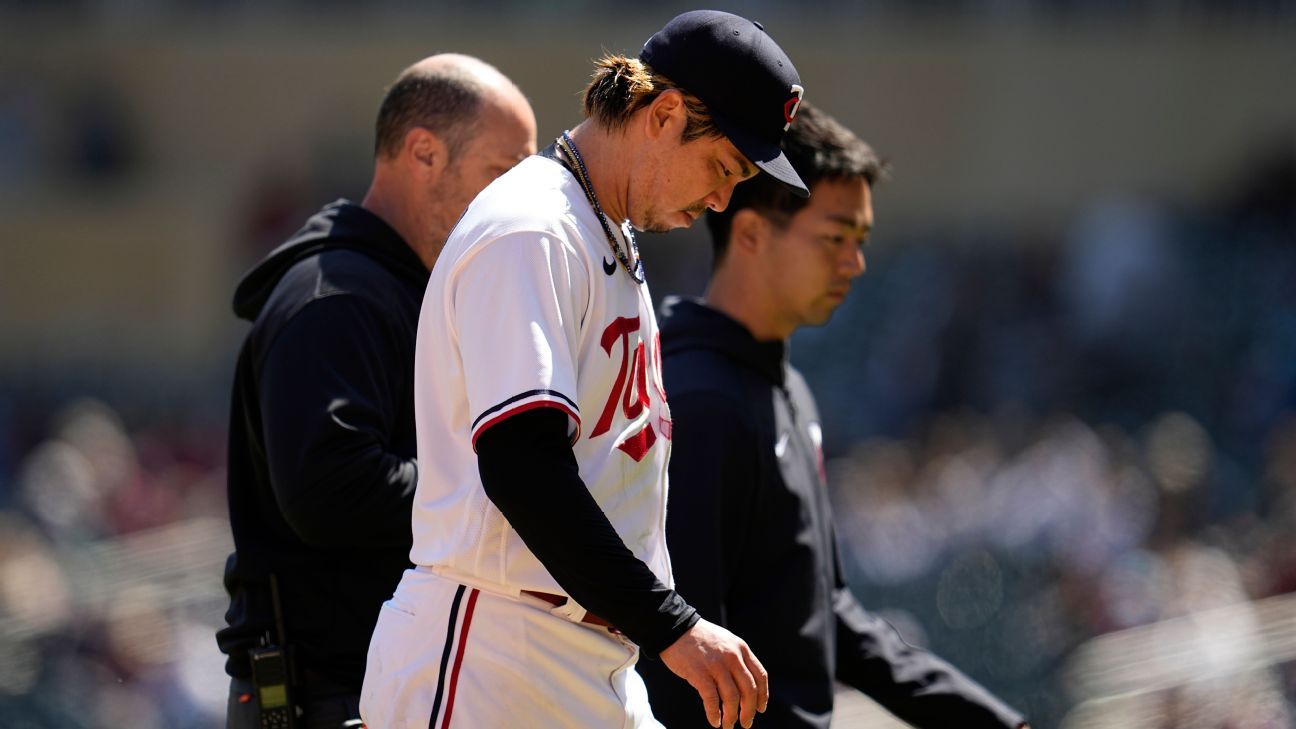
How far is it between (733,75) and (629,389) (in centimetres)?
47

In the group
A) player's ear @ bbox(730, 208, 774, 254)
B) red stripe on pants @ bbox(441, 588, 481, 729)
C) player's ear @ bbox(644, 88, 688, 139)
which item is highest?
player's ear @ bbox(644, 88, 688, 139)

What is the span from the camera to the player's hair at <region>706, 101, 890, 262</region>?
3.55 meters

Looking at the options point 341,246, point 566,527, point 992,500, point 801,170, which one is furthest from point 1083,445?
point 566,527

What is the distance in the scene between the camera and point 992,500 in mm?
9789

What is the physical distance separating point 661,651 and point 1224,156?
2337 cm

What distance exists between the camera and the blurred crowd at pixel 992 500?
7.30 metres

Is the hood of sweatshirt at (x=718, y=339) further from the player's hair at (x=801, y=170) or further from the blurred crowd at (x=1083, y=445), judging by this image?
the blurred crowd at (x=1083, y=445)

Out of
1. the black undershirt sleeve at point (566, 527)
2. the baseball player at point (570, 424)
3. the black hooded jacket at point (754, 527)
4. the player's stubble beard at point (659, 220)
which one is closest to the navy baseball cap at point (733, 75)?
the baseball player at point (570, 424)

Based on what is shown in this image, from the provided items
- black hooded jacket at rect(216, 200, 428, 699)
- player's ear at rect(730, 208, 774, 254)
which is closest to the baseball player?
black hooded jacket at rect(216, 200, 428, 699)

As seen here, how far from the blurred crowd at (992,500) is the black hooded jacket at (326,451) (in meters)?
3.97

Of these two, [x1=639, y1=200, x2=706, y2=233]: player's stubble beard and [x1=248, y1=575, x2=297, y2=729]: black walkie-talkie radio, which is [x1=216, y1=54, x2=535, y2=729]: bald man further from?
[x1=639, y1=200, x2=706, y2=233]: player's stubble beard

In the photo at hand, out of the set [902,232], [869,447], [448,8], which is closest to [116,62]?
[448,8]

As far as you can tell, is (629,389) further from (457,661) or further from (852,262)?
(852,262)

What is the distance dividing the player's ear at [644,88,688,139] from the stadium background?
13.2 ft
